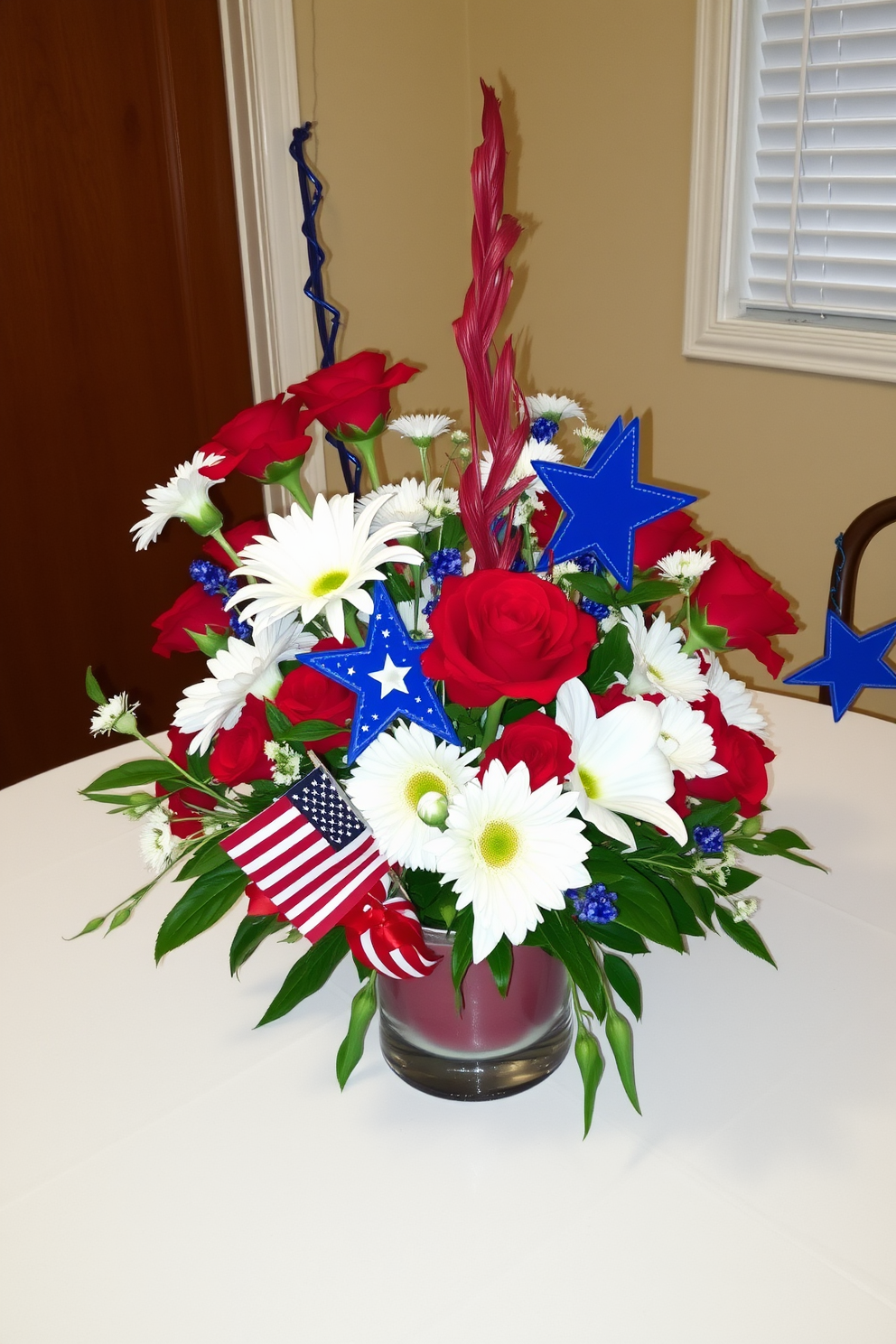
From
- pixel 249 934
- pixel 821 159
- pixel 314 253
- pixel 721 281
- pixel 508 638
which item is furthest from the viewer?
pixel 314 253

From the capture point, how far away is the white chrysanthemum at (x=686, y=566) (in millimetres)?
760

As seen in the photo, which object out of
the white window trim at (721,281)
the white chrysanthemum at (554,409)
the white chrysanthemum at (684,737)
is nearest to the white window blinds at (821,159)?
the white window trim at (721,281)

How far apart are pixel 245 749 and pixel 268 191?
1.81 meters

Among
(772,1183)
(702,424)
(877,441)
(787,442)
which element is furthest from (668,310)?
(772,1183)

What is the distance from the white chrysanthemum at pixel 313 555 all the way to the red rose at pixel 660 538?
0.65ft

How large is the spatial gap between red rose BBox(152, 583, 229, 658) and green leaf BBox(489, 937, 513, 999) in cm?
30

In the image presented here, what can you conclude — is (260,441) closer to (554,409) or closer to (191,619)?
(191,619)

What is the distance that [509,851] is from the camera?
0.65 meters

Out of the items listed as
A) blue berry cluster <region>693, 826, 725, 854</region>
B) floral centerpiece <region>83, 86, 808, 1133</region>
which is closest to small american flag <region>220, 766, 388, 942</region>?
floral centerpiece <region>83, 86, 808, 1133</region>

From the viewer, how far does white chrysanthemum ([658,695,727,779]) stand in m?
0.69

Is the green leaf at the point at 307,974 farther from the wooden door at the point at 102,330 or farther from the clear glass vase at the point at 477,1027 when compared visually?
the wooden door at the point at 102,330

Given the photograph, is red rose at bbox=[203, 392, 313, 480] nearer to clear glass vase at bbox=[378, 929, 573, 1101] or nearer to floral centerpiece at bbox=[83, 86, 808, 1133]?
floral centerpiece at bbox=[83, 86, 808, 1133]

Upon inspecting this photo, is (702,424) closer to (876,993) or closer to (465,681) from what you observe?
(876,993)

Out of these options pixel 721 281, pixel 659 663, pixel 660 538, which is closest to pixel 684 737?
pixel 659 663
